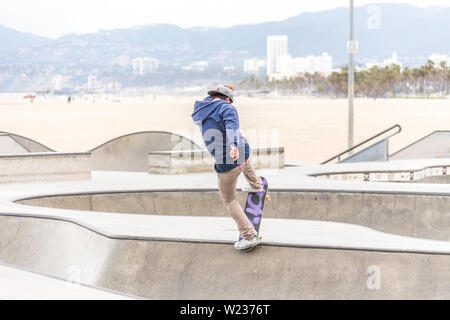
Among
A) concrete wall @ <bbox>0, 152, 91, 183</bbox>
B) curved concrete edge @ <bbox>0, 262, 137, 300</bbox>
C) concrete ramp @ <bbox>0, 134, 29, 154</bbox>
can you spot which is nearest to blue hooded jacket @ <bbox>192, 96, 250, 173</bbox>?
curved concrete edge @ <bbox>0, 262, 137, 300</bbox>

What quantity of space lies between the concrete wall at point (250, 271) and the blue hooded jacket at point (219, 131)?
3.65 feet

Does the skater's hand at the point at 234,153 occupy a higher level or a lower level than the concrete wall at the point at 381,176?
higher

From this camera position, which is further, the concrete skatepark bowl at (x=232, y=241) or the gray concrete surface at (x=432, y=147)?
the gray concrete surface at (x=432, y=147)

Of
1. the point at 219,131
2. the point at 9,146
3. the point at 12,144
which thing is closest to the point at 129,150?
the point at 12,144

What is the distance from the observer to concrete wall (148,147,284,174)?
54.9 ft

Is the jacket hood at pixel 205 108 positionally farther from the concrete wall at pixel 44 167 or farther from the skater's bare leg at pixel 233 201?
the concrete wall at pixel 44 167

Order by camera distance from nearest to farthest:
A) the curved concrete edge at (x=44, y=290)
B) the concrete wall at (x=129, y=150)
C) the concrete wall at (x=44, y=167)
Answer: the curved concrete edge at (x=44, y=290) → the concrete wall at (x=44, y=167) → the concrete wall at (x=129, y=150)

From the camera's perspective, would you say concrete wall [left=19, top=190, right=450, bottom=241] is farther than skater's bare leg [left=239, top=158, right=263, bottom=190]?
Yes

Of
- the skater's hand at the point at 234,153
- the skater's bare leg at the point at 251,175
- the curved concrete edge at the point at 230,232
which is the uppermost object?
the skater's hand at the point at 234,153

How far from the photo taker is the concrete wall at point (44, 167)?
15328mm

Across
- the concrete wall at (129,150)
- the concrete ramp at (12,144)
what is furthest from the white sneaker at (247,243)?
the concrete wall at (129,150)

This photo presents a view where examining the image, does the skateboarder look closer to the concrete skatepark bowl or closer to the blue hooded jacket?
the blue hooded jacket
